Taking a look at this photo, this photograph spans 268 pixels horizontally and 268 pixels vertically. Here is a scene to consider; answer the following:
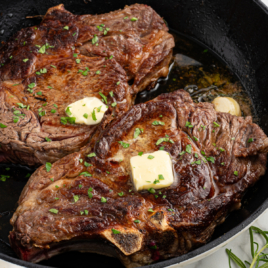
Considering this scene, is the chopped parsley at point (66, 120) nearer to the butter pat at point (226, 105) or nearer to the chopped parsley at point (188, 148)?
the chopped parsley at point (188, 148)

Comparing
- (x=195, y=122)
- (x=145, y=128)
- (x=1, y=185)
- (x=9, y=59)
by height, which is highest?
(x=195, y=122)

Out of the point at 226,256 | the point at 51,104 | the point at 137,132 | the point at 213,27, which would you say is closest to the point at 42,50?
the point at 51,104

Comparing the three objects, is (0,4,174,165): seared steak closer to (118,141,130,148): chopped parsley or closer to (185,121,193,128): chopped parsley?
(118,141,130,148): chopped parsley

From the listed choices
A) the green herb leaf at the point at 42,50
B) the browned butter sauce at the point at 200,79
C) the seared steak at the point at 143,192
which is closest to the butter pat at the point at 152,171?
the seared steak at the point at 143,192

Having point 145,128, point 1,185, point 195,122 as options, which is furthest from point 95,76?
point 1,185

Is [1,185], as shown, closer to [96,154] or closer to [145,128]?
[96,154]

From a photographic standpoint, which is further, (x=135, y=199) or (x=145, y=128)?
(x=145, y=128)
